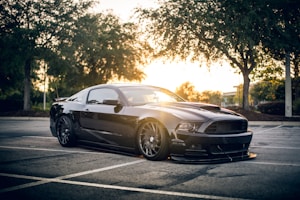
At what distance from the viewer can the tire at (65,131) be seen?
824cm

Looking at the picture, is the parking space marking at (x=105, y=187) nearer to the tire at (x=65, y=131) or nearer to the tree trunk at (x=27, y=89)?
the tire at (x=65, y=131)

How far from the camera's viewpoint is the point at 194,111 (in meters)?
6.23

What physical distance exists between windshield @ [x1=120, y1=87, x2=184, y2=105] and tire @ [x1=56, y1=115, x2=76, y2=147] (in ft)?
5.88

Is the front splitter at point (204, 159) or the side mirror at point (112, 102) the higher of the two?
the side mirror at point (112, 102)

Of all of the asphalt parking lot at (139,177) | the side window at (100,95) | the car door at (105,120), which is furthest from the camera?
the side window at (100,95)

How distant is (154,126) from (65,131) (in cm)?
300

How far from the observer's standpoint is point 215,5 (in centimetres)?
2033

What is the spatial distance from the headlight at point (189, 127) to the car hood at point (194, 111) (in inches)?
4.1

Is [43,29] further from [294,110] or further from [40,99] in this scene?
[40,99]

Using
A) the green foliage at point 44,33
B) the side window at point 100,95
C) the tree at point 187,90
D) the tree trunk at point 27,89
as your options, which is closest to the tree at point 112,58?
the tree trunk at point 27,89

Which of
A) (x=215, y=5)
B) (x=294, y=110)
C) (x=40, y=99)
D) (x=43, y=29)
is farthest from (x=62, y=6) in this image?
(x=40, y=99)

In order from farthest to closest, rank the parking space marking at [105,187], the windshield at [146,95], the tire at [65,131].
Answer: the tire at [65,131] < the windshield at [146,95] < the parking space marking at [105,187]

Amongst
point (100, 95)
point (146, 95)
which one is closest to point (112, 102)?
point (146, 95)

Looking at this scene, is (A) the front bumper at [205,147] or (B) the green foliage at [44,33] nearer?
(A) the front bumper at [205,147]
